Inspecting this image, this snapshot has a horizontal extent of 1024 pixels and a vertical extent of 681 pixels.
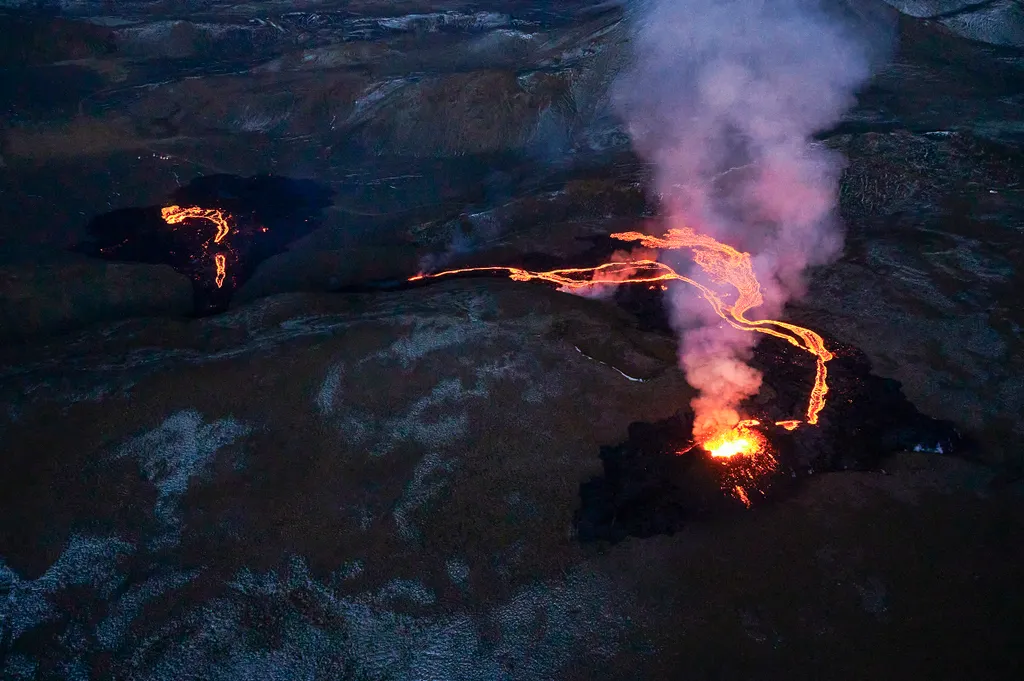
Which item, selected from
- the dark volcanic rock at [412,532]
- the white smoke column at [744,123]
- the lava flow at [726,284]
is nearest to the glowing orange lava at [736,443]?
the lava flow at [726,284]

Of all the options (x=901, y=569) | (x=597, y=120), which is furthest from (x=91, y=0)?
(x=901, y=569)

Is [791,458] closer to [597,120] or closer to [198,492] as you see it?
[198,492]

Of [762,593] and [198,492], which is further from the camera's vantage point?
[198,492]

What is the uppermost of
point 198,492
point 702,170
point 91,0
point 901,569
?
point 91,0

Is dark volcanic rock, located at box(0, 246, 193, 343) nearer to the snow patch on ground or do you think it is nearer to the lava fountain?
the snow patch on ground

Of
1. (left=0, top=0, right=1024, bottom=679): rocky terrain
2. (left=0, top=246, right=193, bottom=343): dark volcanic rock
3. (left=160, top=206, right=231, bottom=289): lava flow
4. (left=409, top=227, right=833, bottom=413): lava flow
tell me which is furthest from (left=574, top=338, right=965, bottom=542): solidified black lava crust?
(left=160, top=206, right=231, bottom=289): lava flow

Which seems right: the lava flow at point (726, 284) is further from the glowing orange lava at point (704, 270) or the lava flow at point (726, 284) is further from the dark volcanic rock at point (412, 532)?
the dark volcanic rock at point (412, 532)
